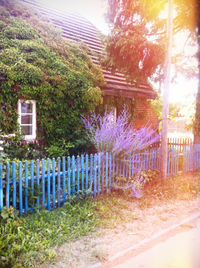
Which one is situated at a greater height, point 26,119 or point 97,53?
point 97,53

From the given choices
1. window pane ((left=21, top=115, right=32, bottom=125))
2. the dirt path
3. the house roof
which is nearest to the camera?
the dirt path

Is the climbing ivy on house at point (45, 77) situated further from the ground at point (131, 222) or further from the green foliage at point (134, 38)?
the ground at point (131, 222)

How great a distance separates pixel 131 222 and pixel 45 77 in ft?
20.5

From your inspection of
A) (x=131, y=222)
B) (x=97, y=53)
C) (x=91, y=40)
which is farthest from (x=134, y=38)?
(x=131, y=222)

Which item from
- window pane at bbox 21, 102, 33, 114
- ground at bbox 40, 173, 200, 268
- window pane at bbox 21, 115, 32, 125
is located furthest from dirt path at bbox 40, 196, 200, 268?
window pane at bbox 21, 102, 33, 114

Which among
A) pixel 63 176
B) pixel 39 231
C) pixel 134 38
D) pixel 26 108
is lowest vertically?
pixel 39 231

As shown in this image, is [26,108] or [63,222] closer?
[63,222]

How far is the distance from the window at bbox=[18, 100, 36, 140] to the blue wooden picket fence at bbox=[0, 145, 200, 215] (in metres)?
2.59

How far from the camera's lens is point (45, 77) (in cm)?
889

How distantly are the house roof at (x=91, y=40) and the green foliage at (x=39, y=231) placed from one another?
725cm

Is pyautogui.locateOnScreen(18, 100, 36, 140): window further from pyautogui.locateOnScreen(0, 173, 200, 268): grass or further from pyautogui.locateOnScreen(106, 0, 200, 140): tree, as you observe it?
pyautogui.locateOnScreen(0, 173, 200, 268): grass

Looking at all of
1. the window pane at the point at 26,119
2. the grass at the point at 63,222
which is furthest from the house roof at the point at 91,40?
the grass at the point at 63,222

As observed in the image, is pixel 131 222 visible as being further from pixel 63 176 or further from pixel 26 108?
pixel 26 108

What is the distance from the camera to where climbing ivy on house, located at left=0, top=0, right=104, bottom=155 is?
8.23 meters
